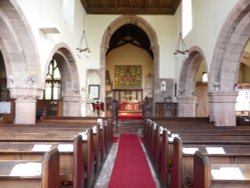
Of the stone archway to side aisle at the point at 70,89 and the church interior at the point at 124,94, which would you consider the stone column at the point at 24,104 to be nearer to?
the church interior at the point at 124,94

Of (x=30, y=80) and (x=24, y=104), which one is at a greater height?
(x=30, y=80)

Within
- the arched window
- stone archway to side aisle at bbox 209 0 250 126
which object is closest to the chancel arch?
the arched window

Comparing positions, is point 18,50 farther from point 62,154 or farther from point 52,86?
point 52,86

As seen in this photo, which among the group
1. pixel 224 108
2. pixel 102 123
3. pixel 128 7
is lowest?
pixel 102 123

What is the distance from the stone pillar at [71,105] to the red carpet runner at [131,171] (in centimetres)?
506

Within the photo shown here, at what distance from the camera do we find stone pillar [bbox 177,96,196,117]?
1201 cm

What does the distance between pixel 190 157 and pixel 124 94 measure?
16.2m

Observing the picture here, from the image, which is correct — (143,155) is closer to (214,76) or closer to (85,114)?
(214,76)

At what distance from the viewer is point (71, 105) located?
38.1ft

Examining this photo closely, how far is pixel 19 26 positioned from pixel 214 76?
5230 millimetres

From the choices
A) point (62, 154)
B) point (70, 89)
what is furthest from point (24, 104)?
point (70, 89)

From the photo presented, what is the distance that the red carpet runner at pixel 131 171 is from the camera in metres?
4.07

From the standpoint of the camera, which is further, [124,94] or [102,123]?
[124,94]

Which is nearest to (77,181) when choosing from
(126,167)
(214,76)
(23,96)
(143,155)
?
(126,167)
